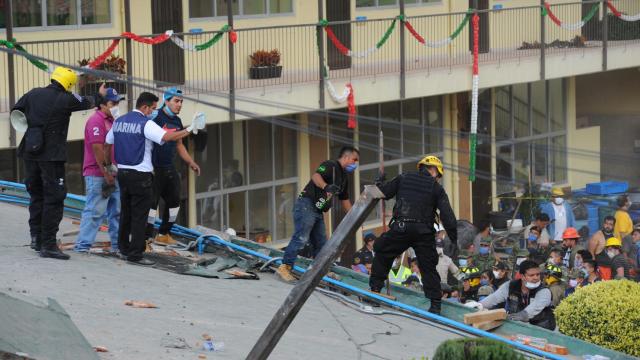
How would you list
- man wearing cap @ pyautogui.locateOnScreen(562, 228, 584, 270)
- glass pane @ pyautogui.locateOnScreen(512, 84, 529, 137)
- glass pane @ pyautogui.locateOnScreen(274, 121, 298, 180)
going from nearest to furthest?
man wearing cap @ pyautogui.locateOnScreen(562, 228, 584, 270), glass pane @ pyautogui.locateOnScreen(274, 121, 298, 180), glass pane @ pyautogui.locateOnScreen(512, 84, 529, 137)

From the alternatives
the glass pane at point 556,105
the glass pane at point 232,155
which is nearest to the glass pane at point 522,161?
the glass pane at point 556,105

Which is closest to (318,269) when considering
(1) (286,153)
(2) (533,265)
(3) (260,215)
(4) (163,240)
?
(4) (163,240)

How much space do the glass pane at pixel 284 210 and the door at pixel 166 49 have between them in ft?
11.4

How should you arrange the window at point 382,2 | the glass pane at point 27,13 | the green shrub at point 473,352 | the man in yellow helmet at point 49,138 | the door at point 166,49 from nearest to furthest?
the green shrub at point 473,352 → the man in yellow helmet at point 49,138 → the glass pane at point 27,13 → the door at point 166,49 → the window at point 382,2

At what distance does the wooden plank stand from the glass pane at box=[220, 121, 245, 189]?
970 centimetres

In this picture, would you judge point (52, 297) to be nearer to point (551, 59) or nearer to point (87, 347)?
point (87, 347)

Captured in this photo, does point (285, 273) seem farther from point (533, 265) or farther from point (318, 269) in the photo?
point (318, 269)

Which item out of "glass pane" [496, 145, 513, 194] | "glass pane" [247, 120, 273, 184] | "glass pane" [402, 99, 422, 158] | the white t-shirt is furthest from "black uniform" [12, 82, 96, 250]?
"glass pane" [496, 145, 513, 194]

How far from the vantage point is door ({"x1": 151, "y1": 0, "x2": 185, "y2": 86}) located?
18906 mm

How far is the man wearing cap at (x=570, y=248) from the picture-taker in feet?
53.7

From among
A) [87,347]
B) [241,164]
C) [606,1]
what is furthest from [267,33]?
[87,347]

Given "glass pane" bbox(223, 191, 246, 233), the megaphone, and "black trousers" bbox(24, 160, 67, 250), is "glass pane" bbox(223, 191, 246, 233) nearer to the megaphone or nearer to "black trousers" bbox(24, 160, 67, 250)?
"black trousers" bbox(24, 160, 67, 250)

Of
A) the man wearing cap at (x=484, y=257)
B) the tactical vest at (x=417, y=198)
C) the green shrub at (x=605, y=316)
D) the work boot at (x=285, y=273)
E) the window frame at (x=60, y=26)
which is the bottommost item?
the man wearing cap at (x=484, y=257)

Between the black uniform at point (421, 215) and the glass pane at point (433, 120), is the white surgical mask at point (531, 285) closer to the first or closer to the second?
the black uniform at point (421, 215)
